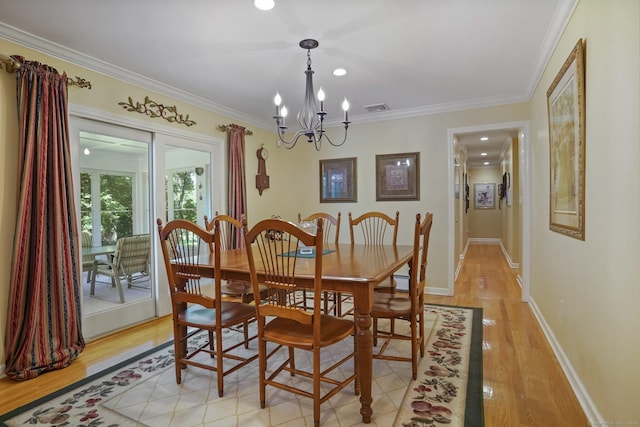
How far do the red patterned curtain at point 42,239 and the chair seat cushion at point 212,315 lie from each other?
1.04m

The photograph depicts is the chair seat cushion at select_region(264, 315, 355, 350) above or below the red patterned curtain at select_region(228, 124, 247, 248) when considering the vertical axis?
below

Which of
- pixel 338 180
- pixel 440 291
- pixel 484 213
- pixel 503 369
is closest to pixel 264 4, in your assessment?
pixel 503 369

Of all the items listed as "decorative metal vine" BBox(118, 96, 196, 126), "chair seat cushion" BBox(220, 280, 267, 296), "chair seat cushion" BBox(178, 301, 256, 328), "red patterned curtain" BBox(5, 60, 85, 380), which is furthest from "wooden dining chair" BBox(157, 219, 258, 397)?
"decorative metal vine" BBox(118, 96, 196, 126)

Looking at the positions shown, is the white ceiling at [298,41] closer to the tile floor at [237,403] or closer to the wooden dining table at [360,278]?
the wooden dining table at [360,278]

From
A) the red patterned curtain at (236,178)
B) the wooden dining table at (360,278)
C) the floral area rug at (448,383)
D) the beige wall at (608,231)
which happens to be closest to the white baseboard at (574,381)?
the beige wall at (608,231)

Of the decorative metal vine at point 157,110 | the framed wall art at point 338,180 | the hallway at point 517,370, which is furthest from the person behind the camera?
the framed wall art at point 338,180

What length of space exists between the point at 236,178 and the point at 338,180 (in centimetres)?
152

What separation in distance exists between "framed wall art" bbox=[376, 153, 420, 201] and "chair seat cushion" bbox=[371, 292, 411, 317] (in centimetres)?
242

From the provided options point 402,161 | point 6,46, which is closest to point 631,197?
point 402,161

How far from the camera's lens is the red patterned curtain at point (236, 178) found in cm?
436

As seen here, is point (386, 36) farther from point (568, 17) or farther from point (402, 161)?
point (402, 161)

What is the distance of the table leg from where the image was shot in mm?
1781

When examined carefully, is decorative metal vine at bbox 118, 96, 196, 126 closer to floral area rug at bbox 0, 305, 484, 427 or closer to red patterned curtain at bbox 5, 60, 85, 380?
red patterned curtain at bbox 5, 60, 85, 380

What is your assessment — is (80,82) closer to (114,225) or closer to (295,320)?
(114,225)
